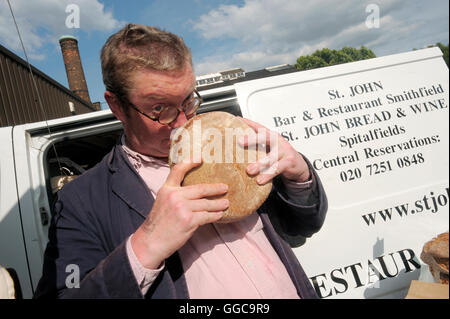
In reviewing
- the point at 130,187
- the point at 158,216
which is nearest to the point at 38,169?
the point at 130,187

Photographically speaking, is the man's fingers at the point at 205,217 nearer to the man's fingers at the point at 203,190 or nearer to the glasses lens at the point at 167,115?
the man's fingers at the point at 203,190

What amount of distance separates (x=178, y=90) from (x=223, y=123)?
1.13ft

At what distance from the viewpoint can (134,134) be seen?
1386 millimetres

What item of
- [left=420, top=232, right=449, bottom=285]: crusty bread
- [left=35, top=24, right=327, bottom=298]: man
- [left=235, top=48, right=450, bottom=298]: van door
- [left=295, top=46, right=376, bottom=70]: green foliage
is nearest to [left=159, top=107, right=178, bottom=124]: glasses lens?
[left=35, top=24, right=327, bottom=298]: man

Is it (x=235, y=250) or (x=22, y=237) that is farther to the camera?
(x=22, y=237)

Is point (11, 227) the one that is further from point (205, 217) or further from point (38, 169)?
point (205, 217)

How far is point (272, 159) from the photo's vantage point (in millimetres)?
1125

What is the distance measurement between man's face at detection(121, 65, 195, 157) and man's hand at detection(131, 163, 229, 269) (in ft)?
1.39

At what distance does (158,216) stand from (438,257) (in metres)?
1.88

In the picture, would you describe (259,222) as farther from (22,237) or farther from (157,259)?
(22,237)

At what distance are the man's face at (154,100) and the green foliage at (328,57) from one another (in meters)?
31.6

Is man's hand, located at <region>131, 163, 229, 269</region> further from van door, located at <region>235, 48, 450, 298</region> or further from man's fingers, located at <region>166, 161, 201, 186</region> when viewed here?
van door, located at <region>235, 48, 450, 298</region>

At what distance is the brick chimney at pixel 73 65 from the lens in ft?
33.3
